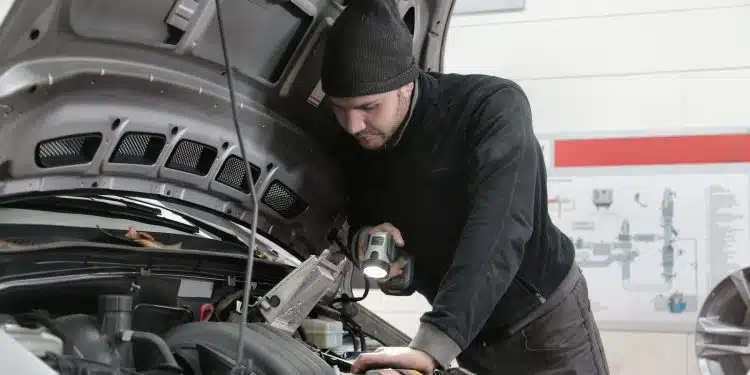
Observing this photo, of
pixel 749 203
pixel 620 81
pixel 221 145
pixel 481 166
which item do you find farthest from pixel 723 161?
pixel 221 145

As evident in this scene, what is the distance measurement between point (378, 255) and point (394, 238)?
96mm

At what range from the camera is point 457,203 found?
204 centimetres

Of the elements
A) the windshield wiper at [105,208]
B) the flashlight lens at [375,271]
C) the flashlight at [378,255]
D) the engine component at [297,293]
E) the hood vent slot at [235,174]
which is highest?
the hood vent slot at [235,174]

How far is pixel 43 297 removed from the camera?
1479mm

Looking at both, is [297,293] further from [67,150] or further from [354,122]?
[67,150]

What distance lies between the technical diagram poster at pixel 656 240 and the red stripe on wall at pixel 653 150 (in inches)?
3.1

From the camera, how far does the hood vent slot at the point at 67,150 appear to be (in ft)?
4.91

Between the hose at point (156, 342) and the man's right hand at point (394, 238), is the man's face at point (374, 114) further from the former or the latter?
the hose at point (156, 342)

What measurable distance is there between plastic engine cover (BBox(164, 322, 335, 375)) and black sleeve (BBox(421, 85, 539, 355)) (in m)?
0.26

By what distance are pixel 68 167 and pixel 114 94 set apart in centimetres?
16

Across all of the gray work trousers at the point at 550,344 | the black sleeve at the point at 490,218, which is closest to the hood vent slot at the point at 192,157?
the black sleeve at the point at 490,218

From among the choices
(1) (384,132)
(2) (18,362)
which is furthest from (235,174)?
(2) (18,362)

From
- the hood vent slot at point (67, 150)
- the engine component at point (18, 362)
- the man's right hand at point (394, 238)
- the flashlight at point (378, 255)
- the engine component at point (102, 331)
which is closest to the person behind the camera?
the engine component at point (18, 362)

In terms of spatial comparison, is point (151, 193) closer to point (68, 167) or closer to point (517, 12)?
point (68, 167)
